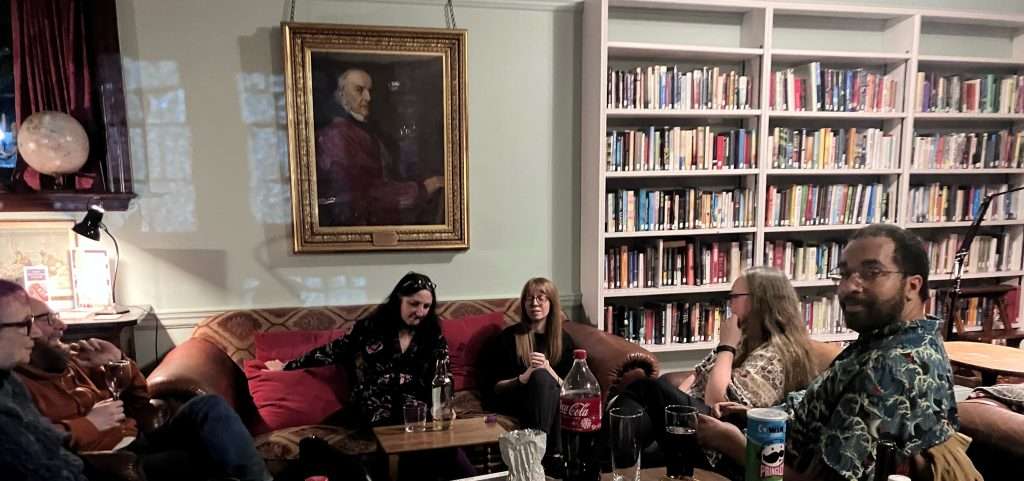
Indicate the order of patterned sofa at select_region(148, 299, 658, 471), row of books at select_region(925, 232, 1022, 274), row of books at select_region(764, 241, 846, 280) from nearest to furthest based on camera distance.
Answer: patterned sofa at select_region(148, 299, 658, 471) < row of books at select_region(764, 241, 846, 280) < row of books at select_region(925, 232, 1022, 274)

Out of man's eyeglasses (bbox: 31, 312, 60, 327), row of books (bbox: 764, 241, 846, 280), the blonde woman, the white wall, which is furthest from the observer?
row of books (bbox: 764, 241, 846, 280)

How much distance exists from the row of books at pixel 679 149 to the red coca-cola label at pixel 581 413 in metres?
1.99

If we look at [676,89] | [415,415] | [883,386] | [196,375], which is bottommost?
[415,415]

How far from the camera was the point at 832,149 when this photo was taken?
368 centimetres

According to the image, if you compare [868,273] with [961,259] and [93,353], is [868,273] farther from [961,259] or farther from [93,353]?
[961,259]

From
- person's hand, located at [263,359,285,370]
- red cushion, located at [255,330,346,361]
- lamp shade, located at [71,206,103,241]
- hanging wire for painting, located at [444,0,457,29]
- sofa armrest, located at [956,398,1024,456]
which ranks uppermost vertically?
hanging wire for painting, located at [444,0,457,29]

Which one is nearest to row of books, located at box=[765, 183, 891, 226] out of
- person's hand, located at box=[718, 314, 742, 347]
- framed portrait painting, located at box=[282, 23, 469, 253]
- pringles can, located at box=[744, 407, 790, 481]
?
person's hand, located at box=[718, 314, 742, 347]

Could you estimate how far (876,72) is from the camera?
12.6 ft

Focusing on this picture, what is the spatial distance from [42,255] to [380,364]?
1.75 metres

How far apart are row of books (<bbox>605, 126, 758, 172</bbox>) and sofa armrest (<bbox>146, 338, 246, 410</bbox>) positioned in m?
2.22

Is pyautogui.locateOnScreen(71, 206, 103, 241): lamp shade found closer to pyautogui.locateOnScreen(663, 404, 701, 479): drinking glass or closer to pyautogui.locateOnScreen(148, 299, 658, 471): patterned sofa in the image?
pyautogui.locateOnScreen(148, 299, 658, 471): patterned sofa

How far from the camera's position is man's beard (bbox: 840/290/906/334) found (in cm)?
144

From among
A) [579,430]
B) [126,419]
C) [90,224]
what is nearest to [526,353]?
[579,430]

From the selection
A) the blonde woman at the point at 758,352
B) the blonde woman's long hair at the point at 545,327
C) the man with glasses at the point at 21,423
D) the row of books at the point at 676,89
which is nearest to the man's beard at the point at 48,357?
the man with glasses at the point at 21,423
